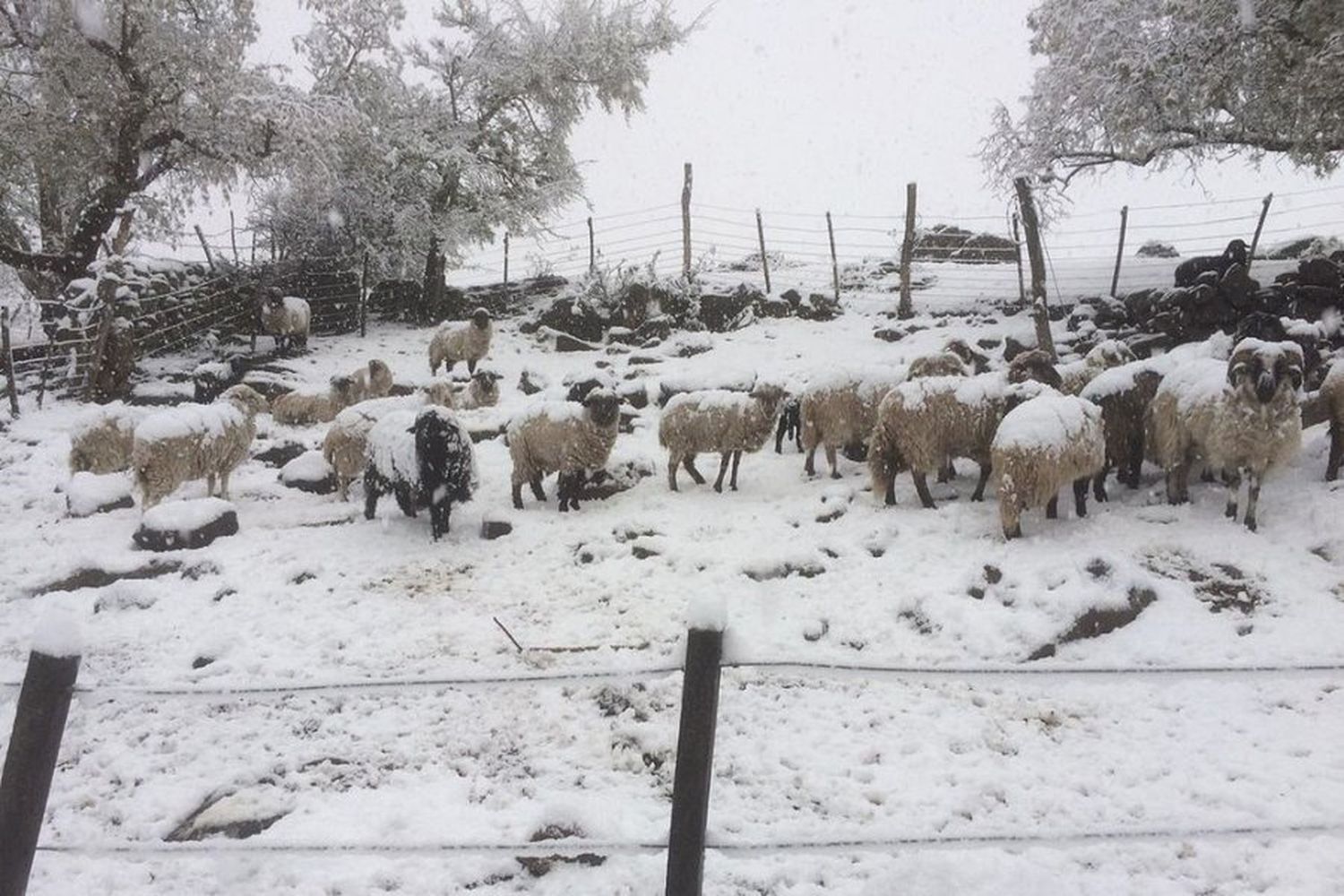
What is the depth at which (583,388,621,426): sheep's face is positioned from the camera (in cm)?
789

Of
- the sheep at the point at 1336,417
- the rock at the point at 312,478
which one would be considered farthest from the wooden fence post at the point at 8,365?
the sheep at the point at 1336,417

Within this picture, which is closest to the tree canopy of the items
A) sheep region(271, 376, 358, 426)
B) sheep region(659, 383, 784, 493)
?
sheep region(659, 383, 784, 493)

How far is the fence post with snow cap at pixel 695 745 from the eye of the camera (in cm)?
184

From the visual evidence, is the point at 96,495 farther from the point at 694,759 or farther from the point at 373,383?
the point at 694,759

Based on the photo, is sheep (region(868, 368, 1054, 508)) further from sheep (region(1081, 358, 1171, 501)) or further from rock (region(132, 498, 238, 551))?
rock (region(132, 498, 238, 551))

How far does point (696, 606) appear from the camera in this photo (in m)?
1.86

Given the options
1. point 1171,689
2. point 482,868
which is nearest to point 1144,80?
point 1171,689

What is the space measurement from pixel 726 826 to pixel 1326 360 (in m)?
7.95

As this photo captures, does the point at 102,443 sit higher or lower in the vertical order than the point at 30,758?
lower

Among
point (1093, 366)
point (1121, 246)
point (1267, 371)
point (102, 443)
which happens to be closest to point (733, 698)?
point (1267, 371)

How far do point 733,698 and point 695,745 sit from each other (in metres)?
2.77

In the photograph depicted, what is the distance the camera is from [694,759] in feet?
6.18

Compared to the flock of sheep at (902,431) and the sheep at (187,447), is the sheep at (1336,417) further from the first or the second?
the sheep at (187,447)

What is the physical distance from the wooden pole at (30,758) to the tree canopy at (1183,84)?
12.6 m
